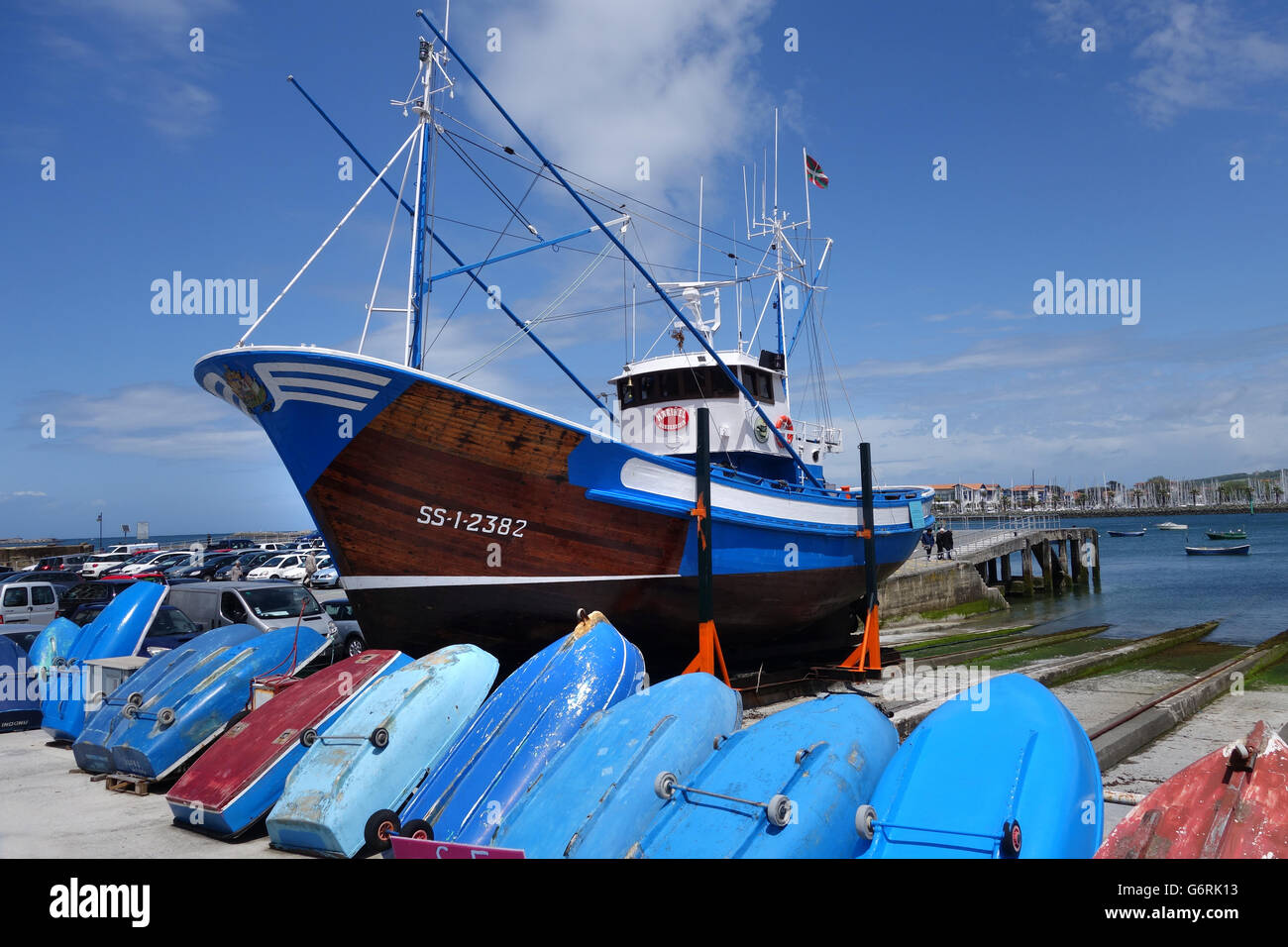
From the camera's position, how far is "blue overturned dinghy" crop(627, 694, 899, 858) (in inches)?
158

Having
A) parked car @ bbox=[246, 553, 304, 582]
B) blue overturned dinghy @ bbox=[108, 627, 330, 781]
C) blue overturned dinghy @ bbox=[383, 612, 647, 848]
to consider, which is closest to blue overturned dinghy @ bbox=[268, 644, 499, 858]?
blue overturned dinghy @ bbox=[383, 612, 647, 848]

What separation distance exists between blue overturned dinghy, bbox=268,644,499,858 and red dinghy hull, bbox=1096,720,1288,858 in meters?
4.41

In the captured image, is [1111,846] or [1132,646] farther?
[1132,646]

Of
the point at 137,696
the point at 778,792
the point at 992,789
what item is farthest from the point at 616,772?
the point at 137,696

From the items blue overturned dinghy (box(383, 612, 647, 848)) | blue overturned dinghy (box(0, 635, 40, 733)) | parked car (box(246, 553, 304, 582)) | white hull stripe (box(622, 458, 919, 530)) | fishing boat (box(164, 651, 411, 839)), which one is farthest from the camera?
parked car (box(246, 553, 304, 582))

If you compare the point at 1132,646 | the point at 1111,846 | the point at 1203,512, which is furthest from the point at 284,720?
the point at 1203,512

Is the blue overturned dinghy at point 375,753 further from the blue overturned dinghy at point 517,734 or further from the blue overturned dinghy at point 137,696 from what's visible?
the blue overturned dinghy at point 137,696

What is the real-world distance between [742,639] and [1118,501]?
698 feet

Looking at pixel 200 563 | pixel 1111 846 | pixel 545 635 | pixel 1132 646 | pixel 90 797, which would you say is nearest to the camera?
pixel 1111 846

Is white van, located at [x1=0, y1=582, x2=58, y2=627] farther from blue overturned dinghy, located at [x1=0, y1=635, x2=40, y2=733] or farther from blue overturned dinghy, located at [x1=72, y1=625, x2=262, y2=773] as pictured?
blue overturned dinghy, located at [x1=72, y1=625, x2=262, y2=773]

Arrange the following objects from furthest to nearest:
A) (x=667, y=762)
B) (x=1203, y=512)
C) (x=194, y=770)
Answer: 1. (x=1203, y=512)
2. (x=194, y=770)
3. (x=667, y=762)

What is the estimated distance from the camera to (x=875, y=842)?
406cm

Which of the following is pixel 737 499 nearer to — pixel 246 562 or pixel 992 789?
pixel 992 789
